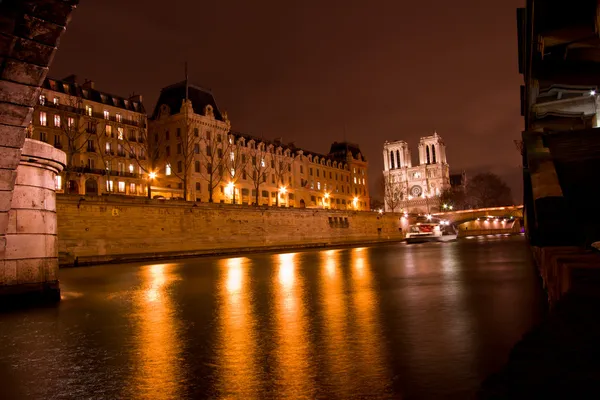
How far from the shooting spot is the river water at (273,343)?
4.61 m

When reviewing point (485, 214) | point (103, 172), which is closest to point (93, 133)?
point (103, 172)

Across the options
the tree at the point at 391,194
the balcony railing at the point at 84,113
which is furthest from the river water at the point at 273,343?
the tree at the point at 391,194

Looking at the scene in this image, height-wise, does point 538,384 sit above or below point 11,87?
below

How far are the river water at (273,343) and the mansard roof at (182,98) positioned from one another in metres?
57.3

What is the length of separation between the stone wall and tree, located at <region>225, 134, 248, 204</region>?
56.4ft

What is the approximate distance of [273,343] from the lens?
6.34 meters

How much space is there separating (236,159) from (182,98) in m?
11.3

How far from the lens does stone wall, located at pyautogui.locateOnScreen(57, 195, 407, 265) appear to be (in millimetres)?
31297

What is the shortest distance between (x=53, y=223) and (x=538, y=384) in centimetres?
1194

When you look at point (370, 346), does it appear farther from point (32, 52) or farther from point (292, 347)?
point (32, 52)

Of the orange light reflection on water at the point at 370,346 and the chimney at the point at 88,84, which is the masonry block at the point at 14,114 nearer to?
the orange light reflection on water at the point at 370,346

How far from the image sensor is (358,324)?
24.2 ft

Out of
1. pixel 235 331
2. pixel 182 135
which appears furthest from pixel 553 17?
pixel 182 135

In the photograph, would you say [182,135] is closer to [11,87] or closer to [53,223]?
[53,223]
